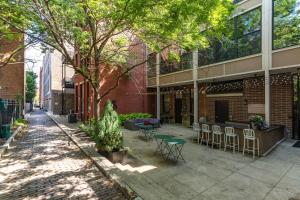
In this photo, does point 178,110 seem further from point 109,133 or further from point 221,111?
point 109,133

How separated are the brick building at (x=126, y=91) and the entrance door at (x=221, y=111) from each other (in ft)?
22.6

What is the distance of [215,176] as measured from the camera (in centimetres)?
609

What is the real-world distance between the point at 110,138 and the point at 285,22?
9.42 m

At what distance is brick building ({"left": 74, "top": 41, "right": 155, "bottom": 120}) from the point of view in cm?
1780

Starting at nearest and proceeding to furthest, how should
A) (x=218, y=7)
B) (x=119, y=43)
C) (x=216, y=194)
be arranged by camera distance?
(x=216, y=194) → (x=218, y=7) → (x=119, y=43)

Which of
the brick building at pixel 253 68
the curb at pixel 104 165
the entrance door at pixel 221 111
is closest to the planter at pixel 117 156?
the curb at pixel 104 165

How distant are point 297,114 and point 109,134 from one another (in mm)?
9394

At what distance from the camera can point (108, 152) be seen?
Answer: 24.1 ft

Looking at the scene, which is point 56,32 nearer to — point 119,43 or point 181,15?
point 181,15

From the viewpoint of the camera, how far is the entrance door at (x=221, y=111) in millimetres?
14508

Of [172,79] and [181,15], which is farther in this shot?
[172,79]

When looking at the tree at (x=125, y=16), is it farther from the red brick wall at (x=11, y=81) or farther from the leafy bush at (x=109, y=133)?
the red brick wall at (x=11, y=81)

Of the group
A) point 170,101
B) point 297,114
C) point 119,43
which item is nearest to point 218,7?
point 119,43

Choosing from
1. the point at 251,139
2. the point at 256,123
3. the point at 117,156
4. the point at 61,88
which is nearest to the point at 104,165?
the point at 117,156
